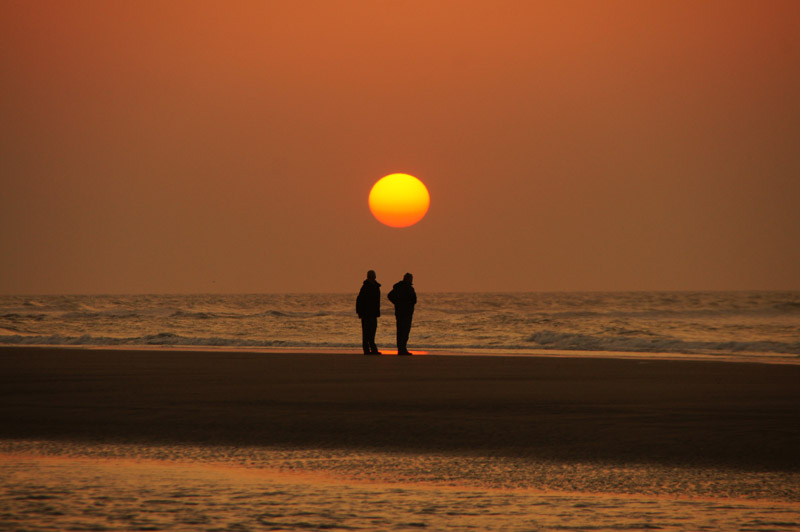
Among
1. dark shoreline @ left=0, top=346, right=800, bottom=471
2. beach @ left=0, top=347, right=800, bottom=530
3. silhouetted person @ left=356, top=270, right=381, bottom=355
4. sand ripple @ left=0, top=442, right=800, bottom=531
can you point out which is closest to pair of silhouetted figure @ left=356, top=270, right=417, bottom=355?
silhouetted person @ left=356, top=270, right=381, bottom=355

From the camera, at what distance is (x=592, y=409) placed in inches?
483

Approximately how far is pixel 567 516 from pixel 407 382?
34.3ft

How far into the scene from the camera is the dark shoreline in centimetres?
933

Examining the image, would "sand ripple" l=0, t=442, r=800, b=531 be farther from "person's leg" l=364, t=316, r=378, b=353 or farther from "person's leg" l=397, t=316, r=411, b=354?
"person's leg" l=364, t=316, r=378, b=353

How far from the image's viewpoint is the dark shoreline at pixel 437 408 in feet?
30.6

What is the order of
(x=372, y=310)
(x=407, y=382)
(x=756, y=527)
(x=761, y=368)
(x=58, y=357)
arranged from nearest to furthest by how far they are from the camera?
(x=756, y=527), (x=407, y=382), (x=761, y=368), (x=58, y=357), (x=372, y=310)

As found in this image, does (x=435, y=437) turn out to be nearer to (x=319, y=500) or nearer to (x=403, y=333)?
(x=319, y=500)

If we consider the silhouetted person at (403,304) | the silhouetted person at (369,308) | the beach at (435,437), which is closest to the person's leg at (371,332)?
the silhouetted person at (369,308)

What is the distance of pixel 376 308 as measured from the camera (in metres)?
25.3

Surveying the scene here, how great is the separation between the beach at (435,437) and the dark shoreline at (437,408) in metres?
0.04

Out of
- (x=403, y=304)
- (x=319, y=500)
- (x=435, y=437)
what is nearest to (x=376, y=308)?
(x=403, y=304)

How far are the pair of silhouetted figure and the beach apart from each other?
21.2 ft

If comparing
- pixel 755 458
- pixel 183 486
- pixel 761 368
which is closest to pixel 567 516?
pixel 183 486

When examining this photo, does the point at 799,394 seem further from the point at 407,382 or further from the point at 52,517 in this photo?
the point at 52,517
